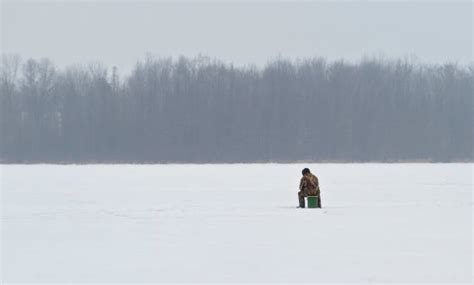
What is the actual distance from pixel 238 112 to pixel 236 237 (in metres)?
63.7

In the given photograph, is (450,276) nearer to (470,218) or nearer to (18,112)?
(470,218)

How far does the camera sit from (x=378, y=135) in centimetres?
7444

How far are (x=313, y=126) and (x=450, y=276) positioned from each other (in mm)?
65949

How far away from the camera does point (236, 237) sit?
13109 mm

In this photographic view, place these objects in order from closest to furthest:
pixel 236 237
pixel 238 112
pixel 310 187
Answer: pixel 236 237, pixel 310 187, pixel 238 112

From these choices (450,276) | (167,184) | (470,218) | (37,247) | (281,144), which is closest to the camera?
(450,276)

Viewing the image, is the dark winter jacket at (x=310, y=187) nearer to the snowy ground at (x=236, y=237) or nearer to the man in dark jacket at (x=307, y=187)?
the man in dark jacket at (x=307, y=187)

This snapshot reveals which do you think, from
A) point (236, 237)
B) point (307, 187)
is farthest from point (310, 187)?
point (236, 237)

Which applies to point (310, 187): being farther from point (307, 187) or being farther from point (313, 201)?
point (313, 201)

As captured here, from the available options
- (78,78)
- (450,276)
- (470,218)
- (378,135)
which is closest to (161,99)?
(78,78)

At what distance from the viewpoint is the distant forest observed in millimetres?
72875

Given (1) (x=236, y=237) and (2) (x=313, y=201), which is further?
(2) (x=313, y=201)

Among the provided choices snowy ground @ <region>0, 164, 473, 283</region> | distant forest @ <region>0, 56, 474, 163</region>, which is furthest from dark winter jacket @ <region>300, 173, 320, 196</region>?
A: distant forest @ <region>0, 56, 474, 163</region>

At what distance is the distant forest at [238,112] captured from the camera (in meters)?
72.9
